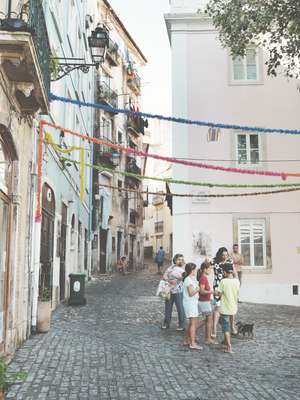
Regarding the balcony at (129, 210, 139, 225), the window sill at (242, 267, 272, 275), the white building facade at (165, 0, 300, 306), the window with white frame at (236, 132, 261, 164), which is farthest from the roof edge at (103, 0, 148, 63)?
the window sill at (242, 267, 272, 275)

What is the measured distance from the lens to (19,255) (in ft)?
28.0

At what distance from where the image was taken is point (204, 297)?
→ 9.50 meters

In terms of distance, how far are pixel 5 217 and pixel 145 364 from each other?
3066 millimetres

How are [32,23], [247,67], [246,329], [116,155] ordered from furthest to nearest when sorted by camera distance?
[116,155] < [247,67] < [246,329] < [32,23]

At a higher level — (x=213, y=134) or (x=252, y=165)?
(x=213, y=134)

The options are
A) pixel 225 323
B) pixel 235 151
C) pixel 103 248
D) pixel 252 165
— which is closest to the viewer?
pixel 225 323

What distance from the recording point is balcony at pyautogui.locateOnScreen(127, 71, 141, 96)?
1620 inches

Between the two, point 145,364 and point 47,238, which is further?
point 47,238

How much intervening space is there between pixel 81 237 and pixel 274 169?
30.4 ft

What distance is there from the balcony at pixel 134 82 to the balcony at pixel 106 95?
6.84 meters

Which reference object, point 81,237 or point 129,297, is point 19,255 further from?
point 81,237

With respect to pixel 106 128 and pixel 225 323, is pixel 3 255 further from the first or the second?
pixel 106 128

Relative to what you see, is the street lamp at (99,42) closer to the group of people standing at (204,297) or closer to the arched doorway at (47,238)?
the arched doorway at (47,238)

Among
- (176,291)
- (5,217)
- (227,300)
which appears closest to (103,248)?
(176,291)
